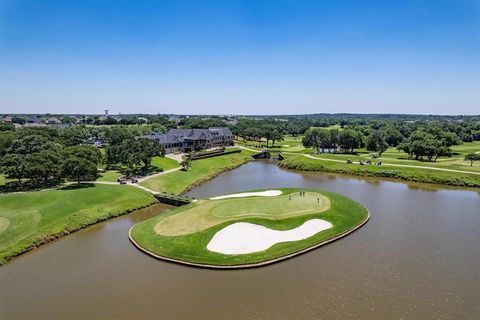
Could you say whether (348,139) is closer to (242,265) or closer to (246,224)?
(246,224)

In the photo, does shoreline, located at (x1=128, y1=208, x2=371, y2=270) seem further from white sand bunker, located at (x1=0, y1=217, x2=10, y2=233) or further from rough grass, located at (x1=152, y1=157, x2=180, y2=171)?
rough grass, located at (x1=152, y1=157, x2=180, y2=171)

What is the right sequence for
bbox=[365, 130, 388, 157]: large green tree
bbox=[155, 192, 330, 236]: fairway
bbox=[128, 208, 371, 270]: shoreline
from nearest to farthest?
bbox=[128, 208, 371, 270]: shoreline → bbox=[155, 192, 330, 236]: fairway → bbox=[365, 130, 388, 157]: large green tree

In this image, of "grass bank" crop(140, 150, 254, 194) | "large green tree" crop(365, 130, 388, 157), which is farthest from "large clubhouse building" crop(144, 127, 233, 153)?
"large green tree" crop(365, 130, 388, 157)

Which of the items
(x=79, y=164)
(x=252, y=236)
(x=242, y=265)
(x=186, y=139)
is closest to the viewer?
(x=242, y=265)

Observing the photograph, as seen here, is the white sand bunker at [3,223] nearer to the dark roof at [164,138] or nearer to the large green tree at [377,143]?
the dark roof at [164,138]

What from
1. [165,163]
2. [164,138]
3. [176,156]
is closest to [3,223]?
[165,163]

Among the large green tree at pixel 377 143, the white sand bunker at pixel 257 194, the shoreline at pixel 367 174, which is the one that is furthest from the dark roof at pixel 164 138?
the large green tree at pixel 377 143
